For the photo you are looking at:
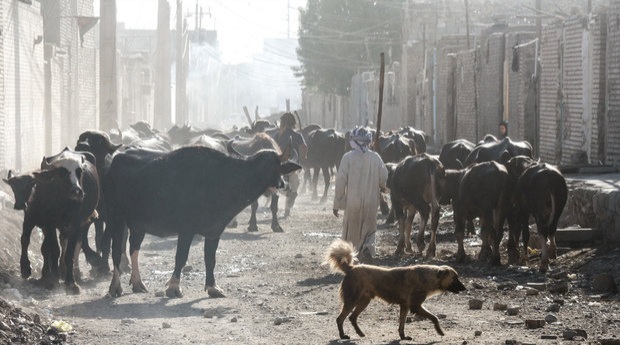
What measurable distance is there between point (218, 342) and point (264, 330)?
2.34 feet

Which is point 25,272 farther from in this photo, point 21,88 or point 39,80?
point 39,80

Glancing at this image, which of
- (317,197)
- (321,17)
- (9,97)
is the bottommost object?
(317,197)

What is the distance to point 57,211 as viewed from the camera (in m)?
12.6

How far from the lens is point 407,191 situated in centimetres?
1543

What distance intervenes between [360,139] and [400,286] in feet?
13.3

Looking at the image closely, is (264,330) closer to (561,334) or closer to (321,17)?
(561,334)

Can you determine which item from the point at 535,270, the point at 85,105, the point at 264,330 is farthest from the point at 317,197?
the point at 264,330

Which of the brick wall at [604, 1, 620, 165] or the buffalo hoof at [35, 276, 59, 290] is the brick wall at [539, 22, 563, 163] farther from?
the buffalo hoof at [35, 276, 59, 290]

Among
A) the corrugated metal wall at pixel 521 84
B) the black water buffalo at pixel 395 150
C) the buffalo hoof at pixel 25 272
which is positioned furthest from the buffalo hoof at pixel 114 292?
the corrugated metal wall at pixel 521 84

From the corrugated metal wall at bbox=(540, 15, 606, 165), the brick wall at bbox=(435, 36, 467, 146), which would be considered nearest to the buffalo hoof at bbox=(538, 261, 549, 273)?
the corrugated metal wall at bbox=(540, 15, 606, 165)

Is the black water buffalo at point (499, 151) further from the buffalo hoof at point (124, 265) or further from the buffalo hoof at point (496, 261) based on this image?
the buffalo hoof at point (124, 265)

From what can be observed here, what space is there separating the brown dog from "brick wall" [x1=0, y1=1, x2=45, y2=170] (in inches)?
507

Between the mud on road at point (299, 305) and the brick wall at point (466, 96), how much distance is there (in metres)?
18.3

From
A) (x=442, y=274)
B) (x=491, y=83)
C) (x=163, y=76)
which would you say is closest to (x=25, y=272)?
(x=442, y=274)
